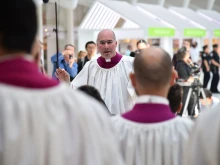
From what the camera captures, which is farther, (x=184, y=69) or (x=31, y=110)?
(x=184, y=69)

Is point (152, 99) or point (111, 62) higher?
point (152, 99)

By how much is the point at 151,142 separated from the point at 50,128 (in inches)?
30.5

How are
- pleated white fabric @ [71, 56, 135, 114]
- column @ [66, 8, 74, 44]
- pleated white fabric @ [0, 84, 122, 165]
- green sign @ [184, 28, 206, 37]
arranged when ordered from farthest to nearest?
green sign @ [184, 28, 206, 37] < column @ [66, 8, 74, 44] < pleated white fabric @ [71, 56, 135, 114] < pleated white fabric @ [0, 84, 122, 165]

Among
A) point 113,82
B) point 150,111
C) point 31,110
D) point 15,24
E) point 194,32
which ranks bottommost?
point 194,32

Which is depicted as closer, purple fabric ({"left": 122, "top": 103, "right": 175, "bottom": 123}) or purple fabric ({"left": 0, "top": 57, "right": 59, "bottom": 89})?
purple fabric ({"left": 0, "top": 57, "right": 59, "bottom": 89})

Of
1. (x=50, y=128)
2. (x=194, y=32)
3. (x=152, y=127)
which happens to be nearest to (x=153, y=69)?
(x=152, y=127)

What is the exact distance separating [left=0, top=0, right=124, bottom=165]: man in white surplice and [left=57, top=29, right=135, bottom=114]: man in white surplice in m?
3.41

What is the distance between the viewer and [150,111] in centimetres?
222

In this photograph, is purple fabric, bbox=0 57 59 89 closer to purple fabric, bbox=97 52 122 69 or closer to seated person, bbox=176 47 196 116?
purple fabric, bbox=97 52 122 69

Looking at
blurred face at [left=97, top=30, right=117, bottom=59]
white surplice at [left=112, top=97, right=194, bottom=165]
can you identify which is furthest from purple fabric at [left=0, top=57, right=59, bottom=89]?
blurred face at [left=97, top=30, right=117, bottom=59]

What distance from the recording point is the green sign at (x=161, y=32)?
17589 mm

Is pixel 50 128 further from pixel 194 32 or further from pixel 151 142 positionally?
pixel 194 32

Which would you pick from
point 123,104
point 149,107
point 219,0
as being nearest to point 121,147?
point 149,107

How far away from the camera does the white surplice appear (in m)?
2.20
